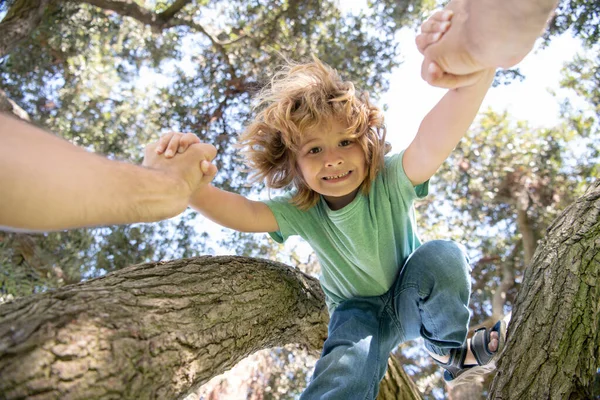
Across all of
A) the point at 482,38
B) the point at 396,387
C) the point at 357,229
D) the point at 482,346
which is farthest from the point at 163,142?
the point at 396,387

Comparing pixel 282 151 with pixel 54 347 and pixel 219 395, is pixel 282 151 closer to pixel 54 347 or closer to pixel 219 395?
pixel 54 347

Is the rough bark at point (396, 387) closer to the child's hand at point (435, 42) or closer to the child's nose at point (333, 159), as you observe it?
the child's nose at point (333, 159)

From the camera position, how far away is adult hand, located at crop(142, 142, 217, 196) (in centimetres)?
193

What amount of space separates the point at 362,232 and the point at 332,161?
1.21 ft

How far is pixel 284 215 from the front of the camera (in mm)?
2580

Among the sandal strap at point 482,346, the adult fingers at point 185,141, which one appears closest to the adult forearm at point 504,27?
the adult fingers at point 185,141

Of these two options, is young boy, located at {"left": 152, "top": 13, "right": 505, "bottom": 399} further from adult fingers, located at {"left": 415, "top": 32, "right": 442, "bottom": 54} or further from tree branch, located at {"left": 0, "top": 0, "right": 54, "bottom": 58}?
tree branch, located at {"left": 0, "top": 0, "right": 54, "bottom": 58}

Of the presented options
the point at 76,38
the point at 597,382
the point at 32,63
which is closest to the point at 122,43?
the point at 76,38

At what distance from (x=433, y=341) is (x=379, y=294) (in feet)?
1.13

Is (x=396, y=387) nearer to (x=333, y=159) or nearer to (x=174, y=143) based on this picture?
(x=333, y=159)

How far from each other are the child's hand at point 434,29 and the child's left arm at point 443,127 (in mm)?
268

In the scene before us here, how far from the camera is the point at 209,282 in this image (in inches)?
79.3

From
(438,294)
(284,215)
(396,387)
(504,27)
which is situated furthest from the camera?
(396,387)

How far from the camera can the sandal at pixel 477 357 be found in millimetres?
2400
